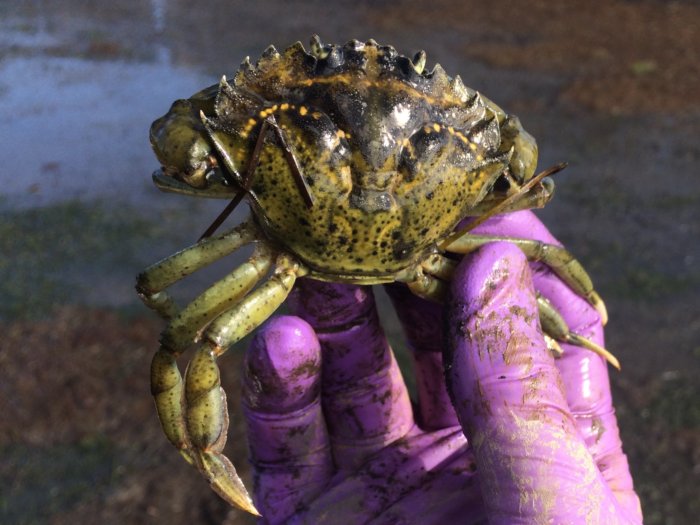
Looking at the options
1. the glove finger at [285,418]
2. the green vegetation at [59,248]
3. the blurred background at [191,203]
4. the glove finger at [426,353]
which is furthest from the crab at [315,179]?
the green vegetation at [59,248]

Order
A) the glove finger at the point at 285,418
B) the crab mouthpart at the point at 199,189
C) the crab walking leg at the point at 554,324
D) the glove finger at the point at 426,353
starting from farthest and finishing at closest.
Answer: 1. the glove finger at the point at 426,353
2. the crab walking leg at the point at 554,324
3. the glove finger at the point at 285,418
4. the crab mouthpart at the point at 199,189

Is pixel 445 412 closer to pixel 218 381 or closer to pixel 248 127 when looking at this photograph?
pixel 218 381

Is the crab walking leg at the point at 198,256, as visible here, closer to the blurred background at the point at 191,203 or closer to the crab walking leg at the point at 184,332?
the crab walking leg at the point at 184,332

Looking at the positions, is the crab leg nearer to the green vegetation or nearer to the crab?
the crab

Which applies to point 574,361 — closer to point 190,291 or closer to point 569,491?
point 569,491

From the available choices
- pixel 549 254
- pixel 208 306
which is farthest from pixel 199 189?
pixel 549 254

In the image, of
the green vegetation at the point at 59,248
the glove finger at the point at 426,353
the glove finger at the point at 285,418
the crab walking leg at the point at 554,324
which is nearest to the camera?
the glove finger at the point at 285,418
